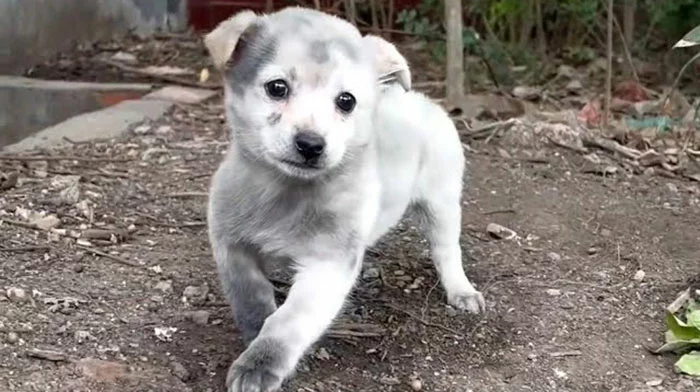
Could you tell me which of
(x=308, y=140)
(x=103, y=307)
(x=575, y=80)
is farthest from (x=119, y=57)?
(x=308, y=140)

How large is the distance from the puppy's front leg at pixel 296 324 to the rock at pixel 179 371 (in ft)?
0.65

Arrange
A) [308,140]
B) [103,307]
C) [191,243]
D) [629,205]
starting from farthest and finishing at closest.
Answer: [629,205] < [191,243] < [103,307] < [308,140]

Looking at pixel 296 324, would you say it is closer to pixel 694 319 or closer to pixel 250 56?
pixel 250 56

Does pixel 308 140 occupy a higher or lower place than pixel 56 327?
higher

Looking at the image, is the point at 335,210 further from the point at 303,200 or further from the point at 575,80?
the point at 575,80

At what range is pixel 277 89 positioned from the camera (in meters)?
2.78

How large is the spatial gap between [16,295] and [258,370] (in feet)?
2.89

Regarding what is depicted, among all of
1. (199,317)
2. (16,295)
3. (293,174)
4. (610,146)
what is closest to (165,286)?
(199,317)

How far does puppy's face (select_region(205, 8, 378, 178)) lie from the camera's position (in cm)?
275

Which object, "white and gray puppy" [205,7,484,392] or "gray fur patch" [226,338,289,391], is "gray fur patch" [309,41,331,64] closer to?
"white and gray puppy" [205,7,484,392]

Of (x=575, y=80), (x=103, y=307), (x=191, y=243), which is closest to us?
(x=103, y=307)

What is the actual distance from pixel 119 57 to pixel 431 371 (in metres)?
4.78

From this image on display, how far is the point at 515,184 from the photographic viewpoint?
4.71 meters

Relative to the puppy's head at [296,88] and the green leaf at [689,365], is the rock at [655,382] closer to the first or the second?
the green leaf at [689,365]
